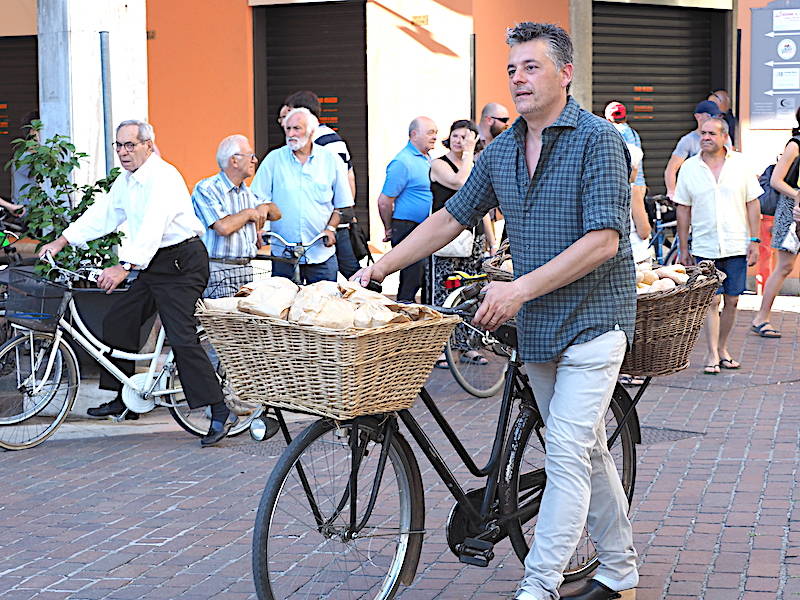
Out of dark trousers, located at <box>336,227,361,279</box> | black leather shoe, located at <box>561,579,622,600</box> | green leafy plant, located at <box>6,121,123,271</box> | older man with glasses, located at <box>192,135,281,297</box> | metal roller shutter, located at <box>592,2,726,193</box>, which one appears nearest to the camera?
black leather shoe, located at <box>561,579,622,600</box>

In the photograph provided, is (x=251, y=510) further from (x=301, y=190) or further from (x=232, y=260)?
(x=301, y=190)

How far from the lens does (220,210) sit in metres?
8.66

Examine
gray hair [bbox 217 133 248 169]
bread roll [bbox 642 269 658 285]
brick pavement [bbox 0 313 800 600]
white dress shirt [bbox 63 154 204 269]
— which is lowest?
brick pavement [bbox 0 313 800 600]

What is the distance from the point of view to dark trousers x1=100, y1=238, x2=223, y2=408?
7770 millimetres

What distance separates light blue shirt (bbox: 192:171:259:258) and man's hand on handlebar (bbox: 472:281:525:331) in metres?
4.68

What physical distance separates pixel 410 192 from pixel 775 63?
20.7ft

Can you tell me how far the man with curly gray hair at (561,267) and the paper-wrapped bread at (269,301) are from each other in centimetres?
47

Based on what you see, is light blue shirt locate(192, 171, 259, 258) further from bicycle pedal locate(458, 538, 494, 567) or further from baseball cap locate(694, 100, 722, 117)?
baseball cap locate(694, 100, 722, 117)

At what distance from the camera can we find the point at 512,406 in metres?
4.86

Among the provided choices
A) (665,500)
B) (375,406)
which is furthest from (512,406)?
(665,500)

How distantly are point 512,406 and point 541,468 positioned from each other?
0.95 feet

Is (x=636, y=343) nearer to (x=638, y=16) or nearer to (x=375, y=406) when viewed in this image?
(x=375, y=406)

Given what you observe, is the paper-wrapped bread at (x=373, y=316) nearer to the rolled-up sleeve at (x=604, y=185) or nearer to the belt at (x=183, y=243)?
the rolled-up sleeve at (x=604, y=185)

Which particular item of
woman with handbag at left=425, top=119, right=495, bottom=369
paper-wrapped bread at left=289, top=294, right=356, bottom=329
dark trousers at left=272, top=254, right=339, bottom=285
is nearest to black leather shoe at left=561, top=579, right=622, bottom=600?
paper-wrapped bread at left=289, top=294, right=356, bottom=329
